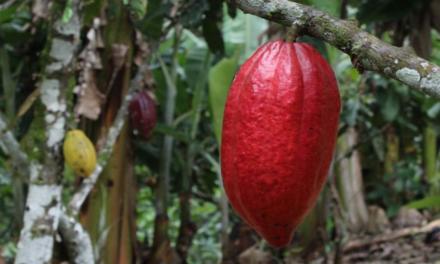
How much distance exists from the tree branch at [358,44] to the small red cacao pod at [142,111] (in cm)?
133

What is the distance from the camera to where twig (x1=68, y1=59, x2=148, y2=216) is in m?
1.67

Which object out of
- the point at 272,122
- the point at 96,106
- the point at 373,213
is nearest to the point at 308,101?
the point at 272,122

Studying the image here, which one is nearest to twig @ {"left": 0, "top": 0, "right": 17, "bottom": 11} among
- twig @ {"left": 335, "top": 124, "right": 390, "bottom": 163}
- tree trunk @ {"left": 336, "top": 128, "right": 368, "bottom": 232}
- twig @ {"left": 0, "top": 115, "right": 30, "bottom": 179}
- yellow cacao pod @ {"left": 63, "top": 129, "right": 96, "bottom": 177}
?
twig @ {"left": 0, "top": 115, "right": 30, "bottom": 179}

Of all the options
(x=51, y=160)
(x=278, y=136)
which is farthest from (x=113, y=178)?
(x=278, y=136)

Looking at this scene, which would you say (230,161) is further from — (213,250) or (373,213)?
(213,250)

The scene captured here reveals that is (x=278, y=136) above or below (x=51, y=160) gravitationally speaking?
above

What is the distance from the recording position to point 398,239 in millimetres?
2965

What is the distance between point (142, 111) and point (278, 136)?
1395mm

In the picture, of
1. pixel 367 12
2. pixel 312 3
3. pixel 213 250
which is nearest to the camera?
pixel 312 3

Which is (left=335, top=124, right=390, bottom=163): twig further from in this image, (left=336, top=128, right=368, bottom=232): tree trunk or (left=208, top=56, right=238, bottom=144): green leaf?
(left=208, top=56, right=238, bottom=144): green leaf

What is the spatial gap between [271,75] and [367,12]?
1.33 meters

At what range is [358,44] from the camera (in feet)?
2.14

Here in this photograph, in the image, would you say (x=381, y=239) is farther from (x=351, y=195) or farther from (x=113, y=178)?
(x=113, y=178)

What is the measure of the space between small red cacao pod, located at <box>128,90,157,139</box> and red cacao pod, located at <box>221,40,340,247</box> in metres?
1.34
